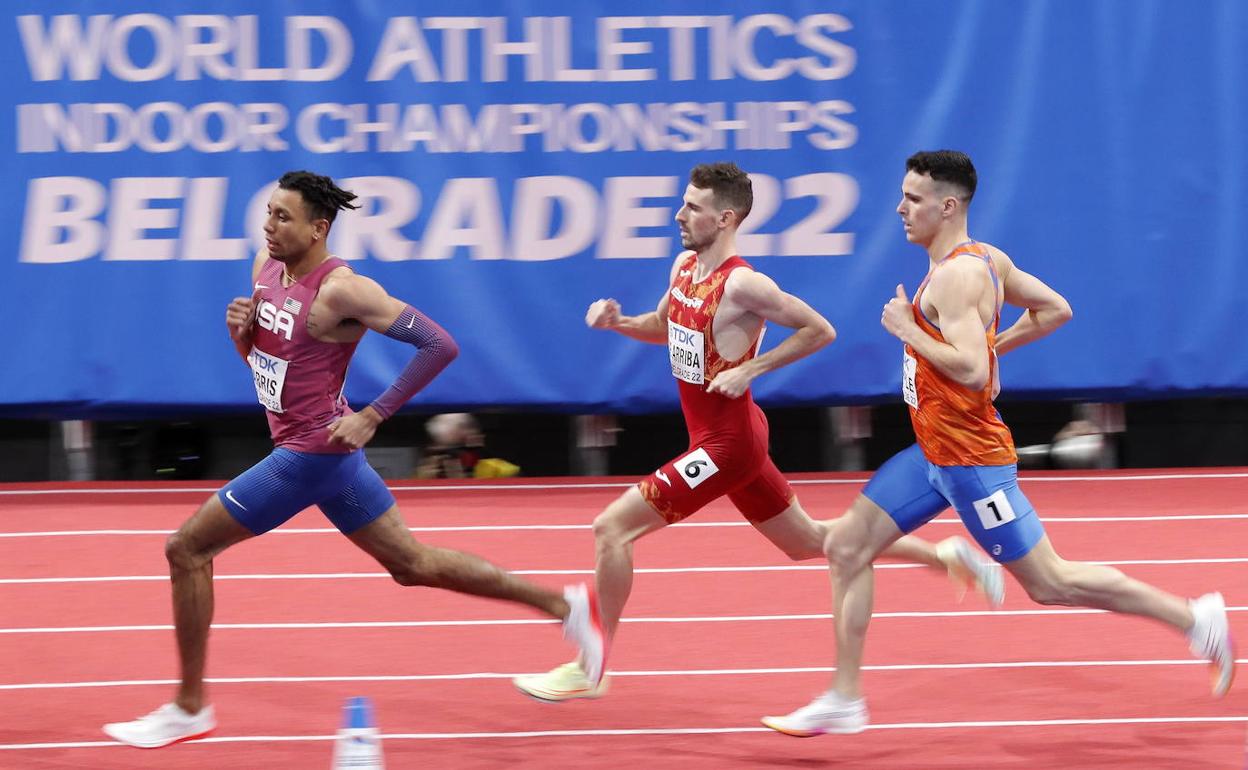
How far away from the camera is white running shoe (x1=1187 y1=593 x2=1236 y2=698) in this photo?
4.87 meters

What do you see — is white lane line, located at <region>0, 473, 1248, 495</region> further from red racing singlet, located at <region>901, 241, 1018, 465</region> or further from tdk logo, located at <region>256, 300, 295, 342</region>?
red racing singlet, located at <region>901, 241, 1018, 465</region>

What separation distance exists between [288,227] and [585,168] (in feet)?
13.9

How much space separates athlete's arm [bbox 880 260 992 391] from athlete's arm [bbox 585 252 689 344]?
104 cm

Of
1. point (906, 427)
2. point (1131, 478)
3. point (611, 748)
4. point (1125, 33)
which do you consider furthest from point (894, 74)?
point (611, 748)

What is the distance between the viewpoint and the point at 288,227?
4887mm

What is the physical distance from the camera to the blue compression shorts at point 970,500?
4.73 metres

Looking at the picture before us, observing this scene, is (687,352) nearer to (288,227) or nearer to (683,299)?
(683,299)

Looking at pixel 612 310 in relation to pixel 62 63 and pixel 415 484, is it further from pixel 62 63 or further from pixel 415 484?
pixel 62 63

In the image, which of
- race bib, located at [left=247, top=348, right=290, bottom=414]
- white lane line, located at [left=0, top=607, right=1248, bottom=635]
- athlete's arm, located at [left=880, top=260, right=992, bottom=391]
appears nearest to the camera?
athlete's arm, located at [left=880, top=260, right=992, bottom=391]

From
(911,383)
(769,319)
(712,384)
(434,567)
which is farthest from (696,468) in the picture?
(434,567)

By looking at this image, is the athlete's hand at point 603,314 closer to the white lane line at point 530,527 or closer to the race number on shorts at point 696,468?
the race number on shorts at point 696,468

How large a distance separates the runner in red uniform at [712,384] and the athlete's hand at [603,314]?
7.7 inches

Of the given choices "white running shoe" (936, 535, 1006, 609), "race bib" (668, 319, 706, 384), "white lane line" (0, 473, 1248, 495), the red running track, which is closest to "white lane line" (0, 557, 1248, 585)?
the red running track

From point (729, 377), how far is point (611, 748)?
3.86 ft
